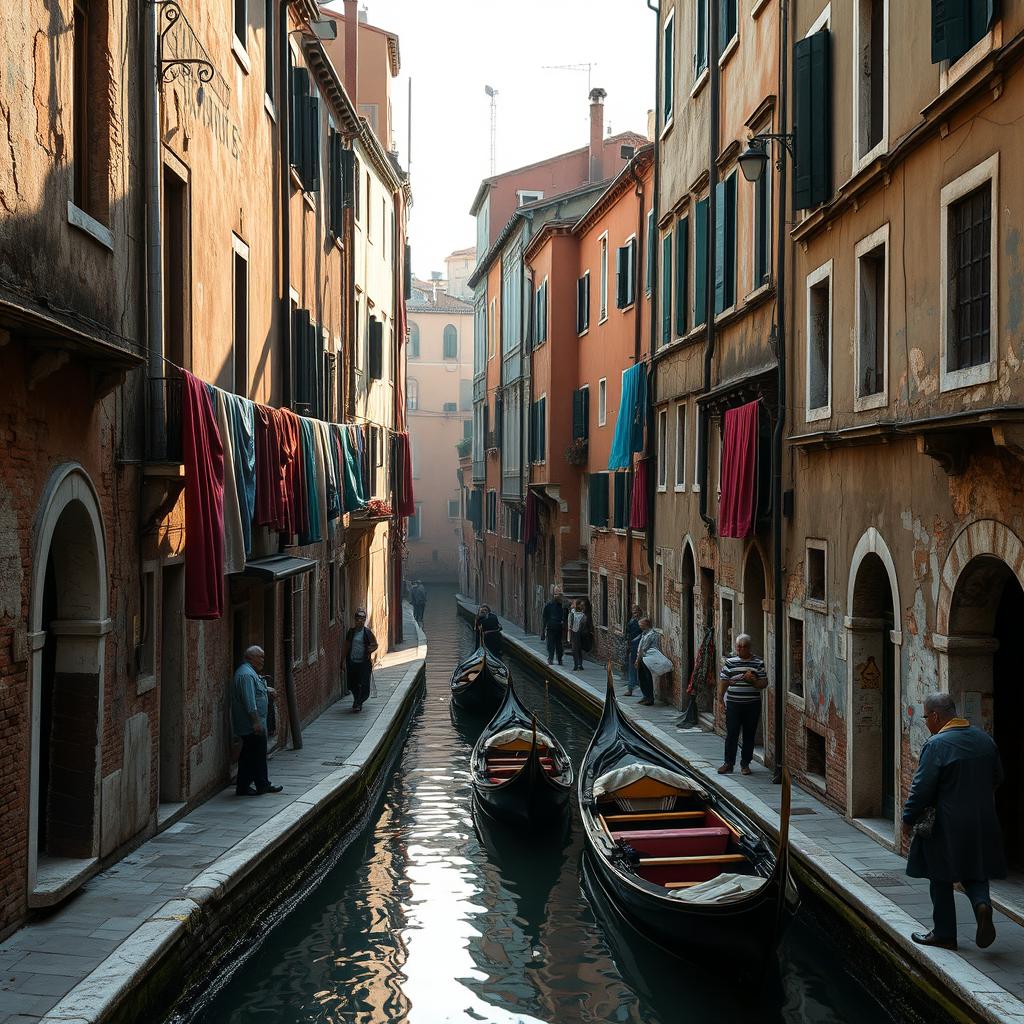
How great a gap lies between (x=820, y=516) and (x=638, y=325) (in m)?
10.3

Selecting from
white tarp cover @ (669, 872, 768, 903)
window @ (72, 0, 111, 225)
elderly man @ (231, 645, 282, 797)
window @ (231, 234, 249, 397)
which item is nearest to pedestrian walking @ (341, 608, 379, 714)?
window @ (231, 234, 249, 397)

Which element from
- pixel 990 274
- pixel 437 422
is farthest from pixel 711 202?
pixel 437 422

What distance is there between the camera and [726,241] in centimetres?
1512

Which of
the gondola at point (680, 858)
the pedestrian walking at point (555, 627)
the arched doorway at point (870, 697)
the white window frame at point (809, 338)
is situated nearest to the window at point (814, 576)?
the arched doorway at point (870, 697)

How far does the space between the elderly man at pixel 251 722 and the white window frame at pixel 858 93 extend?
667 cm

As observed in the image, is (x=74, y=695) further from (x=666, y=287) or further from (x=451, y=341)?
(x=451, y=341)

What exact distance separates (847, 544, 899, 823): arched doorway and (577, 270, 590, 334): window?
16.6m

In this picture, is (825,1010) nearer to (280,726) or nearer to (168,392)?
(168,392)

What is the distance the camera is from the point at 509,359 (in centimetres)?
3469

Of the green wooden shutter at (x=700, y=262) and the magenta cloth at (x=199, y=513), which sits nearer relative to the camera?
the magenta cloth at (x=199, y=513)

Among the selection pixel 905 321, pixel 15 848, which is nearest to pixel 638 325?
pixel 905 321

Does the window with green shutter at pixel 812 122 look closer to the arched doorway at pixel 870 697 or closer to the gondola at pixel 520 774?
the arched doorway at pixel 870 697

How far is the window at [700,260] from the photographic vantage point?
656 inches

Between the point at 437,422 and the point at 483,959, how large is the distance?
48601mm
